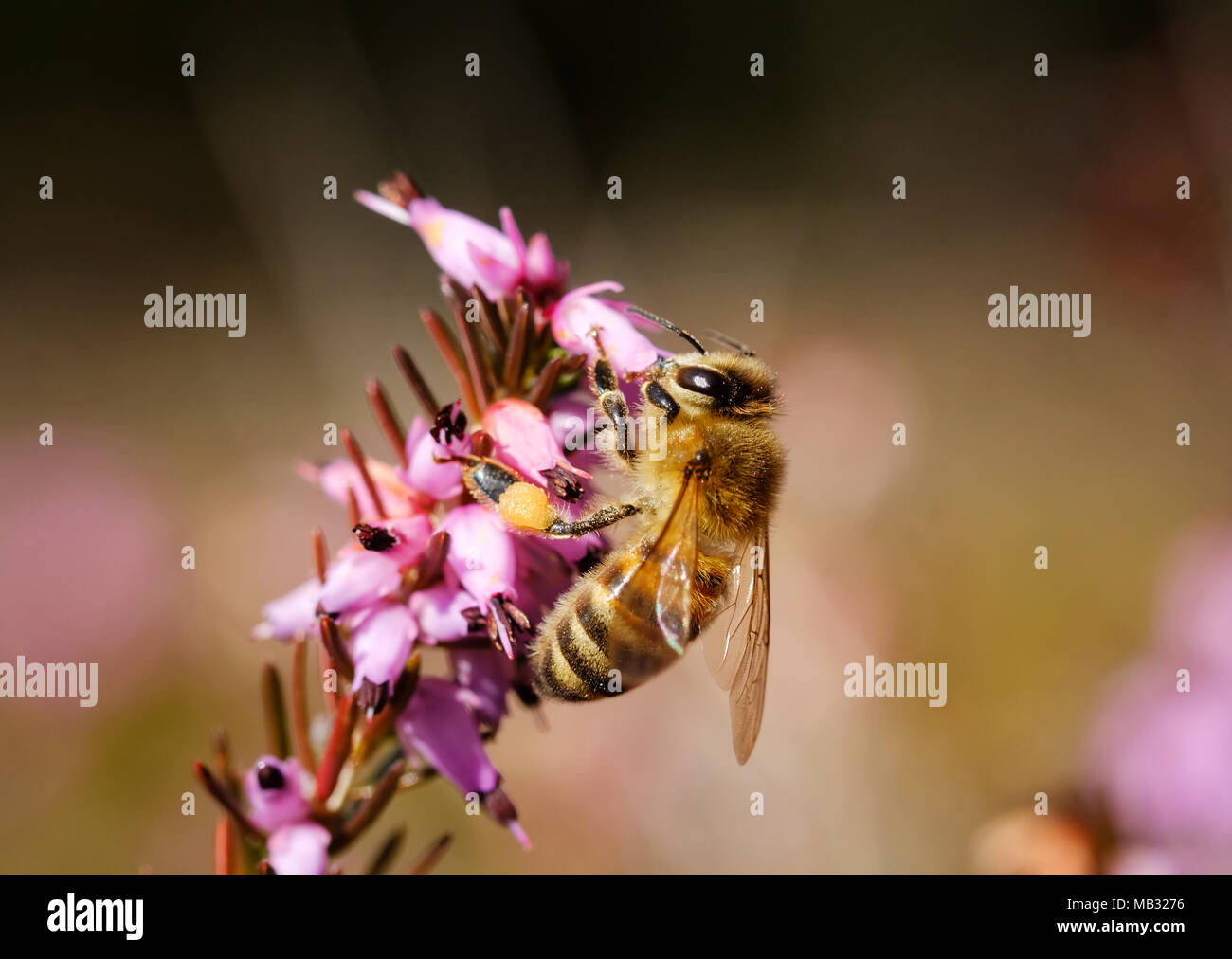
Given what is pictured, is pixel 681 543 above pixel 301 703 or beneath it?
above

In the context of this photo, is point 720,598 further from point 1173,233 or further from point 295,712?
point 1173,233

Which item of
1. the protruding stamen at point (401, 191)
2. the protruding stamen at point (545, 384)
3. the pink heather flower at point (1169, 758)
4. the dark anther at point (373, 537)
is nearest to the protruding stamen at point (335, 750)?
the dark anther at point (373, 537)

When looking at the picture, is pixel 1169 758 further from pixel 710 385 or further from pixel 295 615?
pixel 295 615

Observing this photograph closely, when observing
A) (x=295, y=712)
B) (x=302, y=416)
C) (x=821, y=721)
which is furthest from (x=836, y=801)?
(x=302, y=416)

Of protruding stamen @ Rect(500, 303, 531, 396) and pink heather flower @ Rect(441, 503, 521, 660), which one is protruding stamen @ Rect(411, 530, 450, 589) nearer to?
pink heather flower @ Rect(441, 503, 521, 660)

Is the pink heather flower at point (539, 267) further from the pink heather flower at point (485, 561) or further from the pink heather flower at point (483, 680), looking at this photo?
the pink heather flower at point (483, 680)

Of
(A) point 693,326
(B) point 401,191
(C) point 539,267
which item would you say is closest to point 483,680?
(C) point 539,267

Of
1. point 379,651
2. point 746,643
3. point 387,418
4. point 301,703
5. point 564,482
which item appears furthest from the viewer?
point 746,643
